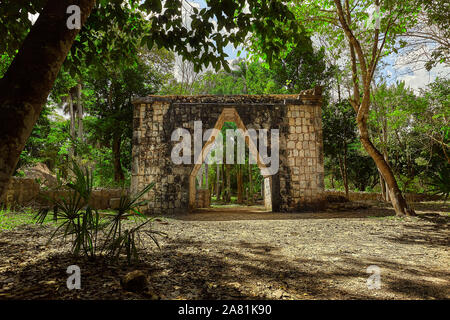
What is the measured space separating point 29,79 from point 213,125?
756cm

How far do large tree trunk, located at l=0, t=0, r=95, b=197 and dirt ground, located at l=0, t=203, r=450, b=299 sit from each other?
1.15 m

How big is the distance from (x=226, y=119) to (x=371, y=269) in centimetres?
773

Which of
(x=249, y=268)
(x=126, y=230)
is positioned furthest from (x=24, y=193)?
(x=249, y=268)

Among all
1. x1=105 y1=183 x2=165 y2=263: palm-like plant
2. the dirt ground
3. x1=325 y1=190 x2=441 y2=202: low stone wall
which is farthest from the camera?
x1=325 y1=190 x2=441 y2=202: low stone wall

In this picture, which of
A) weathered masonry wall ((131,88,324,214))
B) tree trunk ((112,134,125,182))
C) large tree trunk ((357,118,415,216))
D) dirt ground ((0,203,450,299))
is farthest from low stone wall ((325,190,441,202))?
tree trunk ((112,134,125,182))

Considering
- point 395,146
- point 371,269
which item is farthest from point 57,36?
point 395,146

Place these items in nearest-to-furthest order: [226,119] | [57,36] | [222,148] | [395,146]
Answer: [57,36] → [226,119] → [395,146] → [222,148]

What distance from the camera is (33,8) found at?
3613 millimetres

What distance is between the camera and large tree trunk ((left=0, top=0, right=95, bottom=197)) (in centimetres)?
161

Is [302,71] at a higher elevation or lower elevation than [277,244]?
higher

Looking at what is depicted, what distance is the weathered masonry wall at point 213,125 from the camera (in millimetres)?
8969

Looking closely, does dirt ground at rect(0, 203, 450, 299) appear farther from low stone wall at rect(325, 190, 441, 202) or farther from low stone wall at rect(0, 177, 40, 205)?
low stone wall at rect(325, 190, 441, 202)

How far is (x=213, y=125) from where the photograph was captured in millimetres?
9211

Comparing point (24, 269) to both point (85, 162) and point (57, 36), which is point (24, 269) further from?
point (85, 162)
